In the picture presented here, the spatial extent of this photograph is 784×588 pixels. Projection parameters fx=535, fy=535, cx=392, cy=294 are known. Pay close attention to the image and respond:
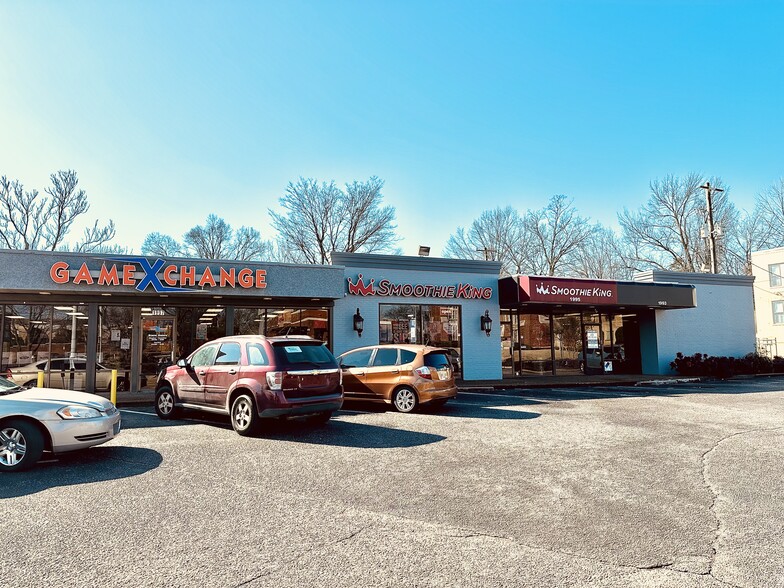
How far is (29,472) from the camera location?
21.7 feet

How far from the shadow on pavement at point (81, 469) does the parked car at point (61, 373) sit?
9203 mm

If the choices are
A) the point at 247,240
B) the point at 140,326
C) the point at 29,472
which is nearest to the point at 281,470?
the point at 29,472

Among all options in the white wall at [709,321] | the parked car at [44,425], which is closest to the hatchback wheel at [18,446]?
the parked car at [44,425]

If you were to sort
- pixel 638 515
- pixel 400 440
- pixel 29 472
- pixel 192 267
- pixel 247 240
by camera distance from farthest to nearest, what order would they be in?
pixel 247 240
pixel 192 267
pixel 400 440
pixel 29 472
pixel 638 515

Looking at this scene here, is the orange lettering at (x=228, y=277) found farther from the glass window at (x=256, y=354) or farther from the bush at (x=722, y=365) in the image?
the bush at (x=722, y=365)

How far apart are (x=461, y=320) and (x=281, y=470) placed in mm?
14334

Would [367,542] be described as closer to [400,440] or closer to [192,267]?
[400,440]

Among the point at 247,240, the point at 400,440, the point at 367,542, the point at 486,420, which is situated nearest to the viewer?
the point at 367,542

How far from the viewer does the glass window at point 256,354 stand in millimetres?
9203

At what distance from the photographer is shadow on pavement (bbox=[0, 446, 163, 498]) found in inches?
239

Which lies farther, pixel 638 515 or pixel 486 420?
pixel 486 420

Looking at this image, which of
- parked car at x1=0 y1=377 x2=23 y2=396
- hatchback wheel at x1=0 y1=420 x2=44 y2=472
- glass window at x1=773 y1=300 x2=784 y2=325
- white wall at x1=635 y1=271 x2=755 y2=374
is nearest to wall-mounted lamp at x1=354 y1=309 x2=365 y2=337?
parked car at x1=0 y1=377 x2=23 y2=396

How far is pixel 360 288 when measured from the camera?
19.0 meters

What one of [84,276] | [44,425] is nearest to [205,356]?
[44,425]
